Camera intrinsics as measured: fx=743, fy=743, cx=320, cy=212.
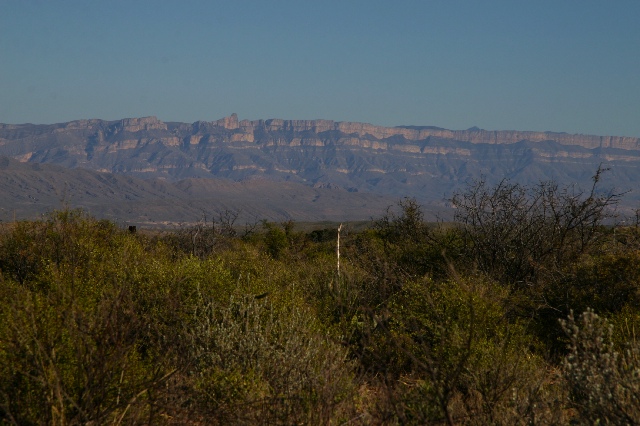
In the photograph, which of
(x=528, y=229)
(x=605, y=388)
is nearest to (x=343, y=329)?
(x=605, y=388)

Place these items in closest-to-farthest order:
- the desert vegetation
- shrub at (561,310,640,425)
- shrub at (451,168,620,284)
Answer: shrub at (561,310,640,425) < the desert vegetation < shrub at (451,168,620,284)

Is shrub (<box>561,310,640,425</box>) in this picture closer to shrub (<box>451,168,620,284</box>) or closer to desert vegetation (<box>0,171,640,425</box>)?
desert vegetation (<box>0,171,640,425</box>)

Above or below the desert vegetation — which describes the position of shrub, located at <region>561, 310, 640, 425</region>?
above

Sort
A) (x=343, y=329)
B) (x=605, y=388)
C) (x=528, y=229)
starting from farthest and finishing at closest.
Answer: (x=528, y=229)
(x=343, y=329)
(x=605, y=388)

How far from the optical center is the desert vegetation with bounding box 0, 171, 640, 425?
8367 mm

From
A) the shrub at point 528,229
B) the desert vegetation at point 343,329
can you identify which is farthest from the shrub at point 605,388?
the shrub at point 528,229

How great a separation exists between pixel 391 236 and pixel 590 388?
26.1 meters

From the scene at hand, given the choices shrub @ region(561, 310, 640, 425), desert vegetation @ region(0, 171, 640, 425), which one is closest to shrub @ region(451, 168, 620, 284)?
desert vegetation @ region(0, 171, 640, 425)

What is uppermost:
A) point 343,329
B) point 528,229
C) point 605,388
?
point 605,388

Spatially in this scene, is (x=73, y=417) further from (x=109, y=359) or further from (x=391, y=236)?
(x=391, y=236)

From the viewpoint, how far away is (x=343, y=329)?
13.7 meters

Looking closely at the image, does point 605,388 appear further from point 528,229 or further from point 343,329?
point 528,229

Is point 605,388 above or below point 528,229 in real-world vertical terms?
above

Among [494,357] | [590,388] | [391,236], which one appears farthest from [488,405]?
[391,236]
